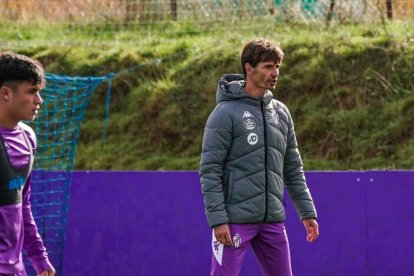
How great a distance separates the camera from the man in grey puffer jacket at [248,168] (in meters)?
5.21

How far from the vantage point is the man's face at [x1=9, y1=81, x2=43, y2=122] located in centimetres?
436

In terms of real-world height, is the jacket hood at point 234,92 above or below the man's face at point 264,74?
below

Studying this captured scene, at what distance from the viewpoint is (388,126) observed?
371 inches

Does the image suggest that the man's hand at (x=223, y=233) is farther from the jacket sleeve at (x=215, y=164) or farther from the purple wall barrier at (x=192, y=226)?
the purple wall barrier at (x=192, y=226)

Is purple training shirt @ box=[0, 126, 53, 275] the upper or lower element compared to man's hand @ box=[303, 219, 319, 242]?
upper

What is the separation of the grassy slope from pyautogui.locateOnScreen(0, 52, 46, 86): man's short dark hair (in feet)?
17.1

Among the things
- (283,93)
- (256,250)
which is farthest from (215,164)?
(283,93)

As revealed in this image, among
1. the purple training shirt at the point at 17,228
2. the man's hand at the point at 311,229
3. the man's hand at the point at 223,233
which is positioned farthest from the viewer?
the man's hand at the point at 311,229

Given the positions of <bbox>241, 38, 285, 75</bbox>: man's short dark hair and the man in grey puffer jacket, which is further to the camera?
<bbox>241, 38, 285, 75</bbox>: man's short dark hair

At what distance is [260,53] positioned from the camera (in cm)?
535

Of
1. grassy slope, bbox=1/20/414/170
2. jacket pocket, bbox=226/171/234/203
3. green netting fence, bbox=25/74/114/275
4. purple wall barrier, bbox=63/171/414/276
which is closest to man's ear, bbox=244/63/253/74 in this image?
jacket pocket, bbox=226/171/234/203

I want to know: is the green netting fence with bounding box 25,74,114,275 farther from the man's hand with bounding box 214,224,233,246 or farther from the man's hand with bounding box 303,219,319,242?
the man's hand with bounding box 214,224,233,246

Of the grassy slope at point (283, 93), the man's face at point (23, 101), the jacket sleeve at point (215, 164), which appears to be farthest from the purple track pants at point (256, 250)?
the grassy slope at point (283, 93)

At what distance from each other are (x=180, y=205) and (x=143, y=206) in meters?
0.35
